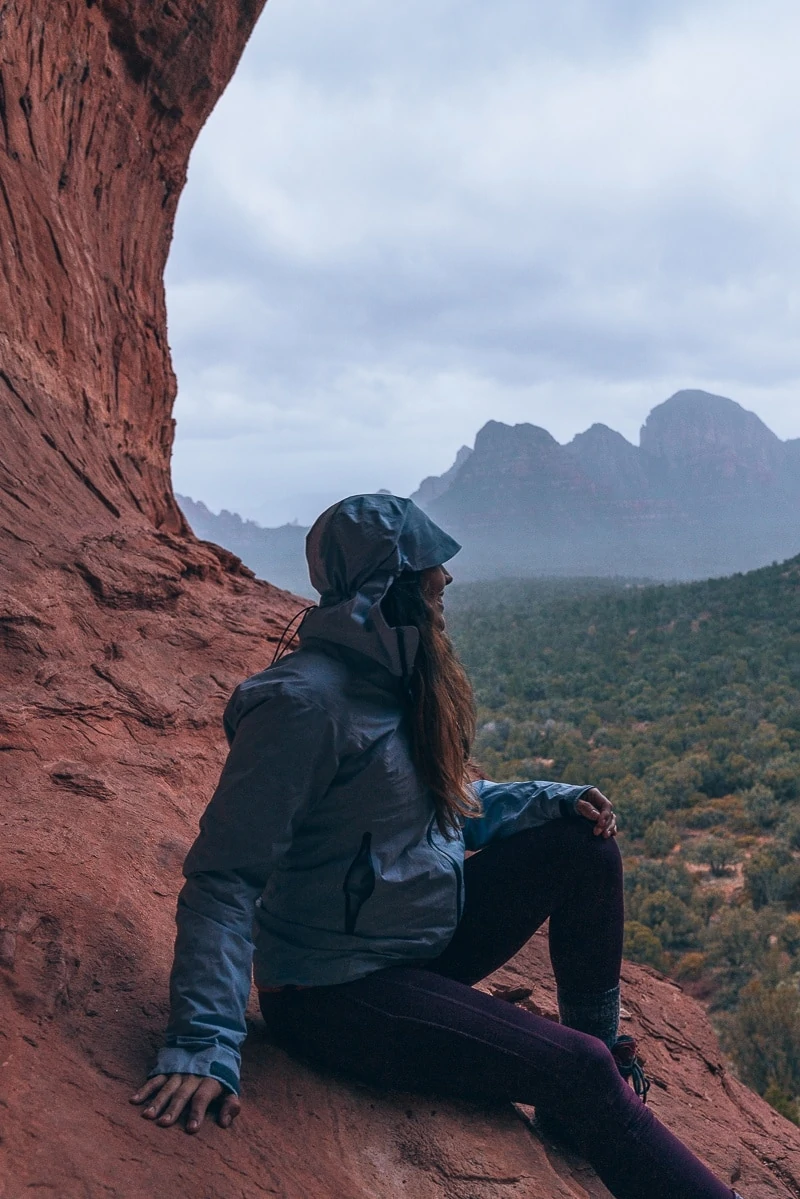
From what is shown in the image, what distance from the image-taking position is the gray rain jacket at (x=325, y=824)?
1998 millimetres

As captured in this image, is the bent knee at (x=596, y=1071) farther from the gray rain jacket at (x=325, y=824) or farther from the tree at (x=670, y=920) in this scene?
the tree at (x=670, y=920)

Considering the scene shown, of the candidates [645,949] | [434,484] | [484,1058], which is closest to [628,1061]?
[484,1058]

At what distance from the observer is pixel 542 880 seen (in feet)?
8.05

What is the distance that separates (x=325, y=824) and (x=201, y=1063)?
1.91 feet

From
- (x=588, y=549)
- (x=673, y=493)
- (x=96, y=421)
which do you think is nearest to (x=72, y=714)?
(x=96, y=421)

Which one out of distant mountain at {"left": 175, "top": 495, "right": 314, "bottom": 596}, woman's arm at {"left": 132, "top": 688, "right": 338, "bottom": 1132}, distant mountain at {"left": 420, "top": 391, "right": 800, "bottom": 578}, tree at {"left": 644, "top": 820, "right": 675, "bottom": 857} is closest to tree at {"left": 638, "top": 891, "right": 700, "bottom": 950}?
tree at {"left": 644, "top": 820, "right": 675, "bottom": 857}

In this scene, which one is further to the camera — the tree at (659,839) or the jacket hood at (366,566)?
the tree at (659,839)

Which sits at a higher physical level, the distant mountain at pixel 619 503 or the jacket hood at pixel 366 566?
the distant mountain at pixel 619 503

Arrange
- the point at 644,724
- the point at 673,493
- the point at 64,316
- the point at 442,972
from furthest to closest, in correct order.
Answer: the point at 673,493, the point at 644,724, the point at 64,316, the point at 442,972

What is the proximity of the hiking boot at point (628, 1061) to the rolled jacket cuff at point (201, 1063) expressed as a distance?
3.93 ft

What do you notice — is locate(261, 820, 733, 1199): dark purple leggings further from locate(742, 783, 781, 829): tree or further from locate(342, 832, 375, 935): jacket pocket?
locate(742, 783, 781, 829): tree

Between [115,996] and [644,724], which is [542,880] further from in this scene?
[644,724]

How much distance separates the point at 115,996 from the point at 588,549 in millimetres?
137882

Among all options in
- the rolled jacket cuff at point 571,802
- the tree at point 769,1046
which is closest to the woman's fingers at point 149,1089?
the rolled jacket cuff at point 571,802
